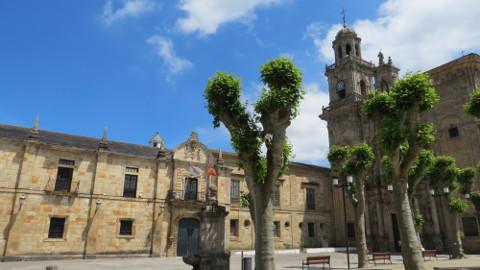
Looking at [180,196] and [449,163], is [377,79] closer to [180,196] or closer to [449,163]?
[449,163]

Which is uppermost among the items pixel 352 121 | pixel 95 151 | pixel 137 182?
pixel 352 121

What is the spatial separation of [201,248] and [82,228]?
14790 millimetres

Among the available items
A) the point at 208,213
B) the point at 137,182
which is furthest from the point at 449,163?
the point at 137,182

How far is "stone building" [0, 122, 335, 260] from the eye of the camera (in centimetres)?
2155

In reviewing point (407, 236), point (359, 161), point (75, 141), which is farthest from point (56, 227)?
point (407, 236)

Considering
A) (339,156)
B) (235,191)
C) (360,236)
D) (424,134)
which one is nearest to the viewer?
(424,134)

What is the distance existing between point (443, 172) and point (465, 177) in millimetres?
1742

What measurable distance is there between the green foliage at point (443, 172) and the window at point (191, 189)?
17151mm

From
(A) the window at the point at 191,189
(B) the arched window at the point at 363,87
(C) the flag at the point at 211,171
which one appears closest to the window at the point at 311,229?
(C) the flag at the point at 211,171

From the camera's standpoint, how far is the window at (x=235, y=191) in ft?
102

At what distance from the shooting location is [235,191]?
31.4 m

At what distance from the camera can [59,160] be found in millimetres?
23516

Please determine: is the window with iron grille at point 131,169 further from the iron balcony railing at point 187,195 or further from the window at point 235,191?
the window at point 235,191

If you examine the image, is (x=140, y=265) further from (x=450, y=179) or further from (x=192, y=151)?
(x=450, y=179)
